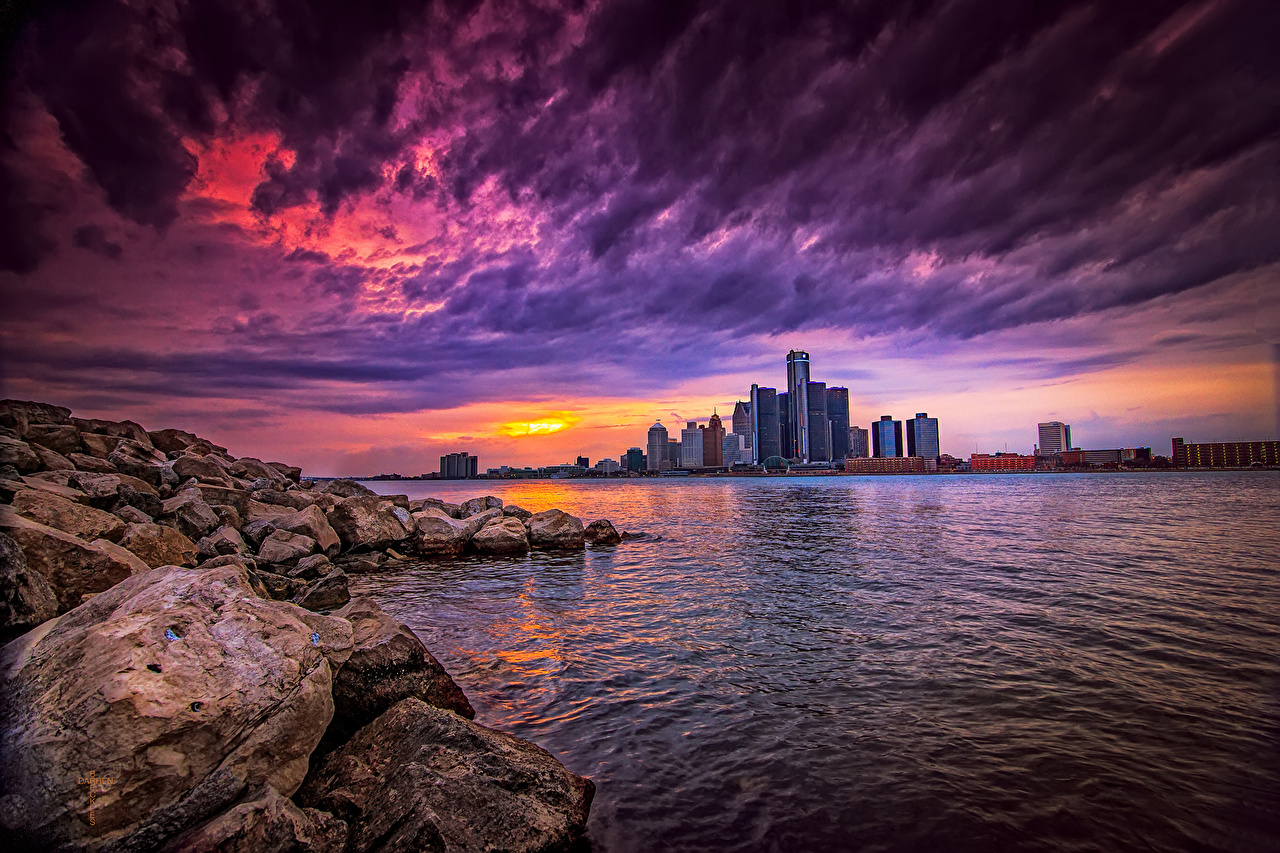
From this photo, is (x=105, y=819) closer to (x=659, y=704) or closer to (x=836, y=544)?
(x=659, y=704)

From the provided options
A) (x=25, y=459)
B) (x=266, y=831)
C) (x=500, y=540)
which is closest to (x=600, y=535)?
(x=500, y=540)

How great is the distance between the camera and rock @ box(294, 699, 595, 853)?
5223mm

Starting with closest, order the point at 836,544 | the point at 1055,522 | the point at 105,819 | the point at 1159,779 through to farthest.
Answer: the point at 105,819 → the point at 1159,779 → the point at 836,544 → the point at 1055,522

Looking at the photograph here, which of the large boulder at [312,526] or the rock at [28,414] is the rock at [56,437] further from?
the large boulder at [312,526]

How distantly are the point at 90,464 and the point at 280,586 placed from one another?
1075 centimetres

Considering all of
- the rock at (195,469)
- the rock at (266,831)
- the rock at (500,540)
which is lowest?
the rock at (500,540)

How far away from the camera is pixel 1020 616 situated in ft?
49.2

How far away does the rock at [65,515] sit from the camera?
9570 mm

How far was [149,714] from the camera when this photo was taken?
15.1 feet

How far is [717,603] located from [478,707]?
→ 9.42 meters

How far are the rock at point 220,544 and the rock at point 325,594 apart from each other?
12.1 ft

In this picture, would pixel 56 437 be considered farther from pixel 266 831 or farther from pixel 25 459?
pixel 266 831

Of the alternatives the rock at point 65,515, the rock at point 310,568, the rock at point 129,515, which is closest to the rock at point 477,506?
the rock at point 310,568

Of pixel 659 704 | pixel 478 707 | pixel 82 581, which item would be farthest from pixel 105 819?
pixel 659 704
